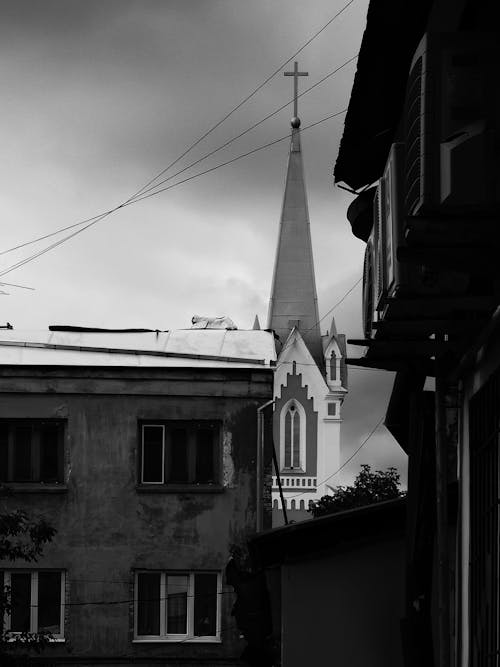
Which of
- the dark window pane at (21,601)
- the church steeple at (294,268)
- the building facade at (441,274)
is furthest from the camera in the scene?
the church steeple at (294,268)

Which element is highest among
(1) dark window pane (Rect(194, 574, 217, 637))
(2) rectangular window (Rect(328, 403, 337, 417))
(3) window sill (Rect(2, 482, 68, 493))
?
(2) rectangular window (Rect(328, 403, 337, 417))

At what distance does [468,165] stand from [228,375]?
20066 millimetres

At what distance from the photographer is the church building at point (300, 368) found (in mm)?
102500

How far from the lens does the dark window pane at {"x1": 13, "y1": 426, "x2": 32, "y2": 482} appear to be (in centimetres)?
2573

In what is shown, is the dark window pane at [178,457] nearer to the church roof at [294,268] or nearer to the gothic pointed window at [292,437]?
the gothic pointed window at [292,437]

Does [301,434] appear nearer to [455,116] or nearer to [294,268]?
[294,268]

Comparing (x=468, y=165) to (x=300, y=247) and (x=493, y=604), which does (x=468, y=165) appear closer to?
(x=493, y=604)

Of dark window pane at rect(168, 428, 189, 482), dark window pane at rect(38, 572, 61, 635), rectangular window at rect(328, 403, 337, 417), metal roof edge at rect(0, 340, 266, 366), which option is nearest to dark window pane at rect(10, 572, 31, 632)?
dark window pane at rect(38, 572, 61, 635)

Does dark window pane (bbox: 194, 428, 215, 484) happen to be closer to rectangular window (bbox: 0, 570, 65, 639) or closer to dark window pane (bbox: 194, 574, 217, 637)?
dark window pane (bbox: 194, 574, 217, 637)

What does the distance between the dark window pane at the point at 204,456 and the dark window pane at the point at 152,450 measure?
669mm

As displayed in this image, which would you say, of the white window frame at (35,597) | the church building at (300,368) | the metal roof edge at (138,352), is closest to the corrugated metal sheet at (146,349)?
the metal roof edge at (138,352)

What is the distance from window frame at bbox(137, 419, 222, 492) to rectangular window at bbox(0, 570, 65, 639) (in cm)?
230

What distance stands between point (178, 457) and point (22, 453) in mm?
2761

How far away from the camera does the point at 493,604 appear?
6891mm
